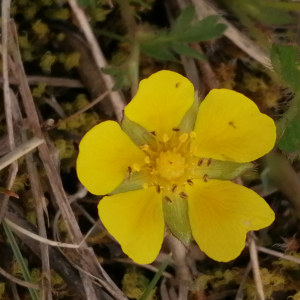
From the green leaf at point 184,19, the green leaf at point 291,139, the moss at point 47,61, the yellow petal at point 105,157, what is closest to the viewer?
the yellow petal at point 105,157

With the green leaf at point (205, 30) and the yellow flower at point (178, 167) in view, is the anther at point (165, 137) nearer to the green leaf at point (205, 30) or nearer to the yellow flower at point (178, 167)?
the yellow flower at point (178, 167)

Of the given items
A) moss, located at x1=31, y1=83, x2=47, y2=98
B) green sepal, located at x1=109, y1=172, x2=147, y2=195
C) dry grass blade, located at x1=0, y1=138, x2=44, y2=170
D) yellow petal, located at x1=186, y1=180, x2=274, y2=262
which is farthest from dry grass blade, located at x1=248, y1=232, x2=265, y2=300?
moss, located at x1=31, y1=83, x2=47, y2=98

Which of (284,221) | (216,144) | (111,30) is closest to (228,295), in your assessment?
(284,221)

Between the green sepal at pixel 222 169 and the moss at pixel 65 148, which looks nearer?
the green sepal at pixel 222 169

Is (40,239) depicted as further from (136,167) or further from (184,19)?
(184,19)

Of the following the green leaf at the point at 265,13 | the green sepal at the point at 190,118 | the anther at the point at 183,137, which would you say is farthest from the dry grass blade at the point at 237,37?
the anther at the point at 183,137
